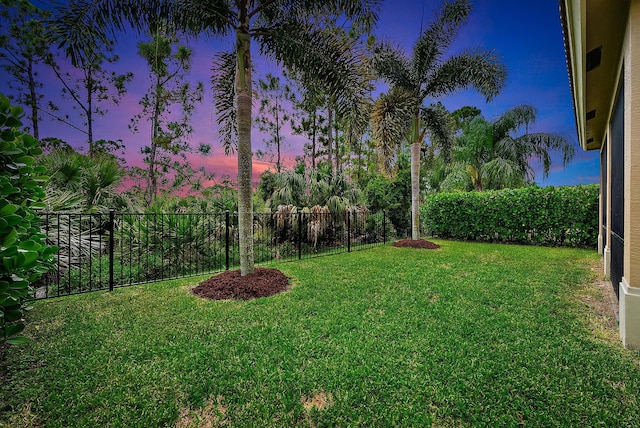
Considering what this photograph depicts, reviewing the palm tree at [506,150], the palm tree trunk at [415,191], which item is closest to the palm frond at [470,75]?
the palm tree trunk at [415,191]

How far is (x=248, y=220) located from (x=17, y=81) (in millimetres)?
14863

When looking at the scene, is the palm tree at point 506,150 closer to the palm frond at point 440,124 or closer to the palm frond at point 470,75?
the palm frond at point 440,124

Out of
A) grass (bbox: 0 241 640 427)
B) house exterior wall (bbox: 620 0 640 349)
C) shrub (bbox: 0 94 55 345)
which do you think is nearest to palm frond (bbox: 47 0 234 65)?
shrub (bbox: 0 94 55 345)

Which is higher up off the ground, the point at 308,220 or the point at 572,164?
Answer: the point at 572,164

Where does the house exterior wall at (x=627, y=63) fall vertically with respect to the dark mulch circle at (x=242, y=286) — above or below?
above

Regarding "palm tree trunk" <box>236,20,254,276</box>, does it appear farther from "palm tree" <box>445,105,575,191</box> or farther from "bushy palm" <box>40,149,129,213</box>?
"palm tree" <box>445,105,575,191</box>

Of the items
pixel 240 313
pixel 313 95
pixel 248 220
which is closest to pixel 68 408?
pixel 240 313

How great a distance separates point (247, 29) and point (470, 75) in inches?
297

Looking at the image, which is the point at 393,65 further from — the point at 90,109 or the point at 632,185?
the point at 90,109

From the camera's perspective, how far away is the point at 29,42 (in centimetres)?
1168

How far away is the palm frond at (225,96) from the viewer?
641 centimetres

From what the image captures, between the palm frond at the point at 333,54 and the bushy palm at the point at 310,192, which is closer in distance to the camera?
the palm frond at the point at 333,54

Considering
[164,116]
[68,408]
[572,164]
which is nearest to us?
[68,408]

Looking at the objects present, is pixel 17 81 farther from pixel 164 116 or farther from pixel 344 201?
pixel 344 201
